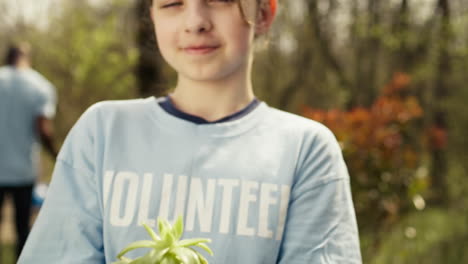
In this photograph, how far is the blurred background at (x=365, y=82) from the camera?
554cm

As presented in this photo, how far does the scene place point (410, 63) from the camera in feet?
40.3

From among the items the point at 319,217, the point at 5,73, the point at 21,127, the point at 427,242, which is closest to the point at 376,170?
the point at 427,242

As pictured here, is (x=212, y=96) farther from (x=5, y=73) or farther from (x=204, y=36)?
(x=5, y=73)

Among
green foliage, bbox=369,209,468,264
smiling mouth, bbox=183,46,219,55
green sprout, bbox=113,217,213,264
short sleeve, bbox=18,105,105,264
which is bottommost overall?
green foliage, bbox=369,209,468,264

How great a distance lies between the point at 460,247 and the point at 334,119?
289cm

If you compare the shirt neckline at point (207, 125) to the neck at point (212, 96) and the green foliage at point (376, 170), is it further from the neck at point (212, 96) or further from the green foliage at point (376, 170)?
the green foliage at point (376, 170)

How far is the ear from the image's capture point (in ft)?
5.07

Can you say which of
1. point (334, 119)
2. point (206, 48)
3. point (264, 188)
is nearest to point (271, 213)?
point (264, 188)

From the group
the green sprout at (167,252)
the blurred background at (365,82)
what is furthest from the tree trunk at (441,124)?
the green sprout at (167,252)

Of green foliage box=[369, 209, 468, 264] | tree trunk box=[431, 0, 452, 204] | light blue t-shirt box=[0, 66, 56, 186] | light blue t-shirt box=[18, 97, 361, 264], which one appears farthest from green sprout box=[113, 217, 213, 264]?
tree trunk box=[431, 0, 452, 204]

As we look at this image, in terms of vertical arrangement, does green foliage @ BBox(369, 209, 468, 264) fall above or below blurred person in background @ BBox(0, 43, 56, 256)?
below

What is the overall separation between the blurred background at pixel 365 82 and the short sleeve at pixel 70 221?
12.4 feet

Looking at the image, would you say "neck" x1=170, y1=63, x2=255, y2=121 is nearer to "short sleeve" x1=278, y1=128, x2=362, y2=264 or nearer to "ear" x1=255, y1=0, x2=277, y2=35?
"ear" x1=255, y1=0, x2=277, y2=35

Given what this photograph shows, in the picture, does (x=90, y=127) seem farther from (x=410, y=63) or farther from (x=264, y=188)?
(x=410, y=63)
